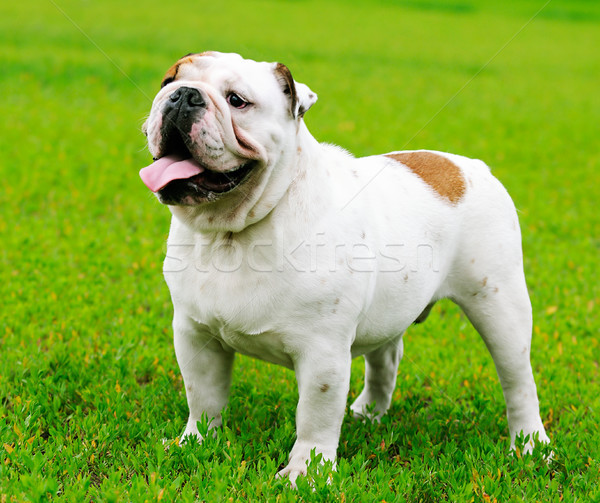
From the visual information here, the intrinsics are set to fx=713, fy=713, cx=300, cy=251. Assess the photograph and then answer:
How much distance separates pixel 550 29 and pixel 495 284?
91.4 ft

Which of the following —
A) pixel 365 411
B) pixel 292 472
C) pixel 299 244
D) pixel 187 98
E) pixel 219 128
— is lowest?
pixel 365 411

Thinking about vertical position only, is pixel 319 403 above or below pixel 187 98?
below

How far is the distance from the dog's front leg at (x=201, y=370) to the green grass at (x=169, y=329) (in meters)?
0.18

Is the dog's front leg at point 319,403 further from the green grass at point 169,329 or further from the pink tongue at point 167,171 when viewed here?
the pink tongue at point 167,171

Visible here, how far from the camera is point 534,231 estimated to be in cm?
814

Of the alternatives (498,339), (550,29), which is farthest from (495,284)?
(550,29)

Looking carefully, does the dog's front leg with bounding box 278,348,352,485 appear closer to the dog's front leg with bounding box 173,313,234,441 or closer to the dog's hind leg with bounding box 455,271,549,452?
the dog's front leg with bounding box 173,313,234,441

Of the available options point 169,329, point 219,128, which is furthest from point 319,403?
point 169,329

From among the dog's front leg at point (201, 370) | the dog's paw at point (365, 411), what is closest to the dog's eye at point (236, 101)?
the dog's front leg at point (201, 370)

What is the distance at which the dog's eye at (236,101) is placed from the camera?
3.08 metres

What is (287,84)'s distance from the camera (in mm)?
3154

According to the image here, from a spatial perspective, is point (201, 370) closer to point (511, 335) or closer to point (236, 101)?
point (236, 101)

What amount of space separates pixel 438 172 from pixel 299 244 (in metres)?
1.14

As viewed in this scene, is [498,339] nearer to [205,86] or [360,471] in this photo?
[360,471]
